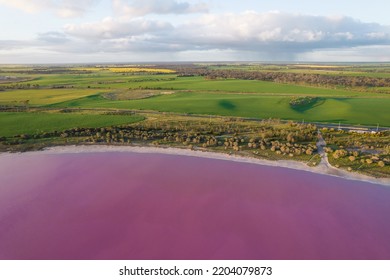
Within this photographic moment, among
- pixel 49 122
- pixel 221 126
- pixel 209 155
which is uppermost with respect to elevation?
pixel 49 122

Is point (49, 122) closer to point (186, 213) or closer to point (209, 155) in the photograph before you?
point (209, 155)

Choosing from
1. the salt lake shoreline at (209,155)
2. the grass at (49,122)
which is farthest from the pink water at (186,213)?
the grass at (49,122)

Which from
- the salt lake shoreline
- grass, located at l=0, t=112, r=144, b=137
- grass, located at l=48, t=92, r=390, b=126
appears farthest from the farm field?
the salt lake shoreline

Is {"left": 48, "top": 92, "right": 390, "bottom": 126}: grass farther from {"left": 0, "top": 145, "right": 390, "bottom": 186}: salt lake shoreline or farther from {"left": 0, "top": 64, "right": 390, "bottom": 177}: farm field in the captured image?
{"left": 0, "top": 145, "right": 390, "bottom": 186}: salt lake shoreline

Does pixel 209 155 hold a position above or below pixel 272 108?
below

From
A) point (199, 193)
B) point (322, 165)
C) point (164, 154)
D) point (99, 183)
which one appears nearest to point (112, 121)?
point (164, 154)

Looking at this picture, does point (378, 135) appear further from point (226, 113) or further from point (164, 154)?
point (164, 154)

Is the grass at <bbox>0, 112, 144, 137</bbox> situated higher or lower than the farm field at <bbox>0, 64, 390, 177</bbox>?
higher

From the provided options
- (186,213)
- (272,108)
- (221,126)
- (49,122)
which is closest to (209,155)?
(186,213)
